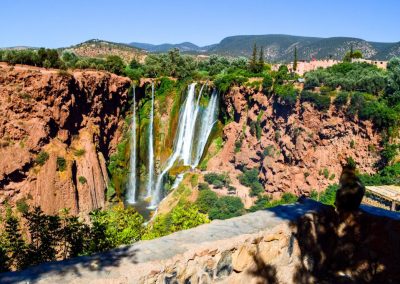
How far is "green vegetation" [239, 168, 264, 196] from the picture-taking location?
113 ft

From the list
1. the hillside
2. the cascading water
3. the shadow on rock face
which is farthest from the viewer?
the hillside

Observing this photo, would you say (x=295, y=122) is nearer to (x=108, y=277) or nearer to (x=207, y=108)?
(x=207, y=108)

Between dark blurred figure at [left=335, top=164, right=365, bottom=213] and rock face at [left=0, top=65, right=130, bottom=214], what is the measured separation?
1021 inches

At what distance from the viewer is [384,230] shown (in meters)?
6.16

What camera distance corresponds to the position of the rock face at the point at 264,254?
4.28 meters

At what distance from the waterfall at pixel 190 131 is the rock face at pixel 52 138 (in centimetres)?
775

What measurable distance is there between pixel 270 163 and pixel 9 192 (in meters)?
21.5

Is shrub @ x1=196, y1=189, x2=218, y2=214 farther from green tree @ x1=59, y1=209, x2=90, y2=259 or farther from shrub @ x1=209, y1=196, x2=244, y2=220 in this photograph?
green tree @ x1=59, y1=209, x2=90, y2=259

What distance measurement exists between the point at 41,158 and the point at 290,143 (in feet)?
67.8

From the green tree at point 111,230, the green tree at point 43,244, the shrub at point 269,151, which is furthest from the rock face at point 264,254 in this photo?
the shrub at point 269,151

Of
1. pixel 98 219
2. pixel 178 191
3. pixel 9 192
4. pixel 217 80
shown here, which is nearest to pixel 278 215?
pixel 98 219

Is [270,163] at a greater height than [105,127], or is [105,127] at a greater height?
Result: [105,127]

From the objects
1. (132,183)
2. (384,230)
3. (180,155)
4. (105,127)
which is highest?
(384,230)

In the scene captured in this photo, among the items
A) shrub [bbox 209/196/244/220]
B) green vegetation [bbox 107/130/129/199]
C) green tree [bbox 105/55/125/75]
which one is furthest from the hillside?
shrub [bbox 209/196/244/220]
